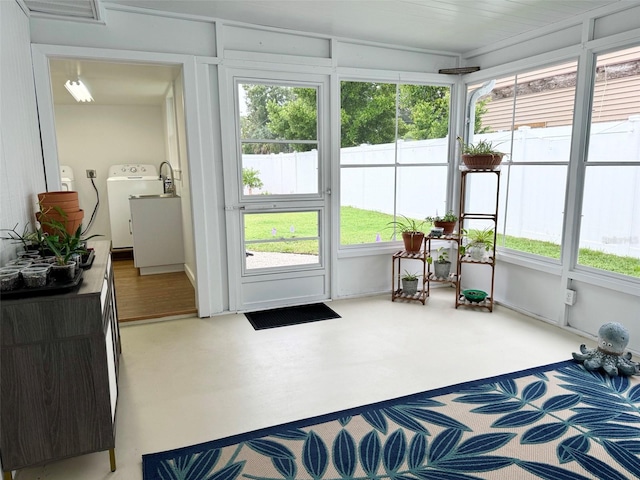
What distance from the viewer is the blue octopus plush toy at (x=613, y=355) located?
292 centimetres

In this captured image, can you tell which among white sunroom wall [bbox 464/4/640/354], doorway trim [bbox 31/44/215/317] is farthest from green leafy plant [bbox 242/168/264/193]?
white sunroom wall [bbox 464/4/640/354]

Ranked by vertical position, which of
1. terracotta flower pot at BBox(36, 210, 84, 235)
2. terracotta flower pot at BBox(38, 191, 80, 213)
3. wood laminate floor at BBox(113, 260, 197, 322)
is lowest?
wood laminate floor at BBox(113, 260, 197, 322)

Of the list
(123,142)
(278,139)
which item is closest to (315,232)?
(278,139)

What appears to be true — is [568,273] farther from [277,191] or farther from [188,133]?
[188,133]

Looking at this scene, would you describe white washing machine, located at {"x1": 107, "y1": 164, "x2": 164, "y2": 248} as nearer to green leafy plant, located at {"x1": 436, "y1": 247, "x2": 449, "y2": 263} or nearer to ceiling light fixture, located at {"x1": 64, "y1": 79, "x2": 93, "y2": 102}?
ceiling light fixture, located at {"x1": 64, "y1": 79, "x2": 93, "y2": 102}

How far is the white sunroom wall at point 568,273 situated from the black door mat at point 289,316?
1797 millimetres

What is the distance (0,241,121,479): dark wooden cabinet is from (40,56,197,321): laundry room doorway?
243 centimetres

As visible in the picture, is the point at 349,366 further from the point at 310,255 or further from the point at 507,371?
the point at 310,255

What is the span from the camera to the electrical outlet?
3.64 m

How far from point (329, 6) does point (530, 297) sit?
3.09 m

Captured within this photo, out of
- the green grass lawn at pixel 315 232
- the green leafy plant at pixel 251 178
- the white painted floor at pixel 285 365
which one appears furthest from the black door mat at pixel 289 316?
the green leafy plant at pixel 251 178

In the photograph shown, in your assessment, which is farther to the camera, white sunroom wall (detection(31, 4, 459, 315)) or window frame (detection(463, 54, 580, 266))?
window frame (detection(463, 54, 580, 266))

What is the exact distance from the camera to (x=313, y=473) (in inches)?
79.3

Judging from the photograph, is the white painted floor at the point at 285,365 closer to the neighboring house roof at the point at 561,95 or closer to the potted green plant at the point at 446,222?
the potted green plant at the point at 446,222
